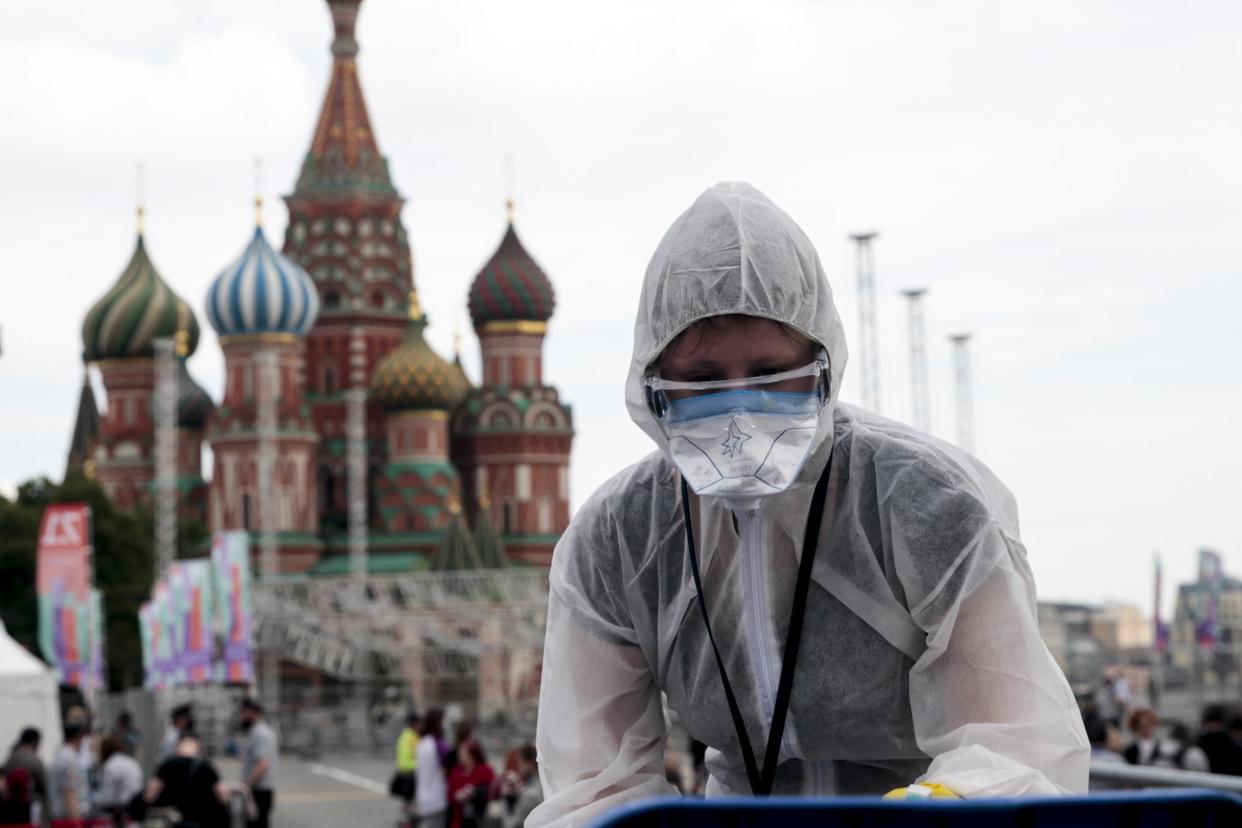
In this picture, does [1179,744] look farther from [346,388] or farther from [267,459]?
[346,388]

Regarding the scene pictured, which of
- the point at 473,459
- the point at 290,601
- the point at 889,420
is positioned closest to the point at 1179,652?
the point at 473,459

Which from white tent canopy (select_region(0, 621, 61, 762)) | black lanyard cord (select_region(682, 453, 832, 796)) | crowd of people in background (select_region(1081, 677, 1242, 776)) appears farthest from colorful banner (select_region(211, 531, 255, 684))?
black lanyard cord (select_region(682, 453, 832, 796))

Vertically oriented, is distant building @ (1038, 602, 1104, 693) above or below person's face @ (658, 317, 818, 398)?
below

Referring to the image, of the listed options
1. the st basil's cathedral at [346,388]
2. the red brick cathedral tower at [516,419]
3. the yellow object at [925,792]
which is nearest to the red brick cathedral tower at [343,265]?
the st basil's cathedral at [346,388]

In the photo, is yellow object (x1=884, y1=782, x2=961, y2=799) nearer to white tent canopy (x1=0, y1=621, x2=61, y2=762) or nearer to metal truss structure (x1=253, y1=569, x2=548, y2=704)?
white tent canopy (x1=0, y1=621, x2=61, y2=762)

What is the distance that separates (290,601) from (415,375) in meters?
20.2

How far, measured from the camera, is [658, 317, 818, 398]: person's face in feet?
→ 8.16

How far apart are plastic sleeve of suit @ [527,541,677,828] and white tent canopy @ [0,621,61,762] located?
15449mm

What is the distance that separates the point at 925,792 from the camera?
6.73 ft

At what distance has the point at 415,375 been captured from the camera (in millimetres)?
69188

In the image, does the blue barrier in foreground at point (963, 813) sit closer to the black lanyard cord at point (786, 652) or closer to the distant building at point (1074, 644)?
the black lanyard cord at point (786, 652)

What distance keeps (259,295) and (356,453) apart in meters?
7.46

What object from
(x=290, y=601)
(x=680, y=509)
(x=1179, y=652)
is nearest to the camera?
(x=680, y=509)

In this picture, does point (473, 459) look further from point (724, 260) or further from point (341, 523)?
point (724, 260)
